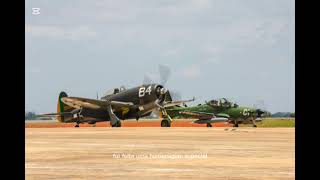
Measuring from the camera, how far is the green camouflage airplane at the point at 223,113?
258ft

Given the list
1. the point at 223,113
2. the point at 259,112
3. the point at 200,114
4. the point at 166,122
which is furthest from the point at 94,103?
the point at 259,112

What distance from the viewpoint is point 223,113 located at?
→ 266ft

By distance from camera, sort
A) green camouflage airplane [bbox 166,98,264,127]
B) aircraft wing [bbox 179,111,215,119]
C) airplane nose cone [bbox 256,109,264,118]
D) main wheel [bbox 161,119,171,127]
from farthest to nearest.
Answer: aircraft wing [bbox 179,111,215,119] → green camouflage airplane [bbox 166,98,264,127] → airplane nose cone [bbox 256,109,264,118] → main wheel [bbox 161,119,171,127]

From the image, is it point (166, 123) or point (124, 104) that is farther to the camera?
point (166, 123)

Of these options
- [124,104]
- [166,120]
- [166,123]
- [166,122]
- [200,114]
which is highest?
[124,104]

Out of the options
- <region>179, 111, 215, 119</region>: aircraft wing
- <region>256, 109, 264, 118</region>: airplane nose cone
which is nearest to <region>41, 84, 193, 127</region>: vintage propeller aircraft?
<region>179, 111, 215, 119</region>: aircraft wing

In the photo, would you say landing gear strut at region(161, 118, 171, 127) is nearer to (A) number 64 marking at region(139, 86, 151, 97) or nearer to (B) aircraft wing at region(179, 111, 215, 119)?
(A) number 64 marking at region(139, 86, 151, 97)

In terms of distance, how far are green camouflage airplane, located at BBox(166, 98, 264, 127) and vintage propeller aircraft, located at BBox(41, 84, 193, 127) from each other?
639 cm

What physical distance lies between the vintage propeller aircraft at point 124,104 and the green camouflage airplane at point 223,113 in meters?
6.39

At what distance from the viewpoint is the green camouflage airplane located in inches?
3100

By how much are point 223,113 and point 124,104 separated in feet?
52.8

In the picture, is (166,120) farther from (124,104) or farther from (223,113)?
(223,113)
